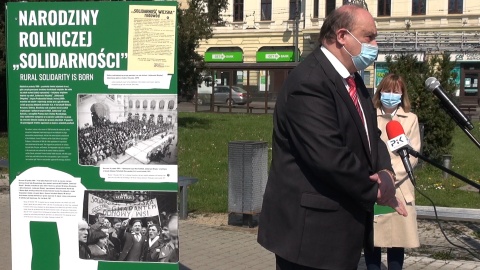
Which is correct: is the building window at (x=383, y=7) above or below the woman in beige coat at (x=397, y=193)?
above

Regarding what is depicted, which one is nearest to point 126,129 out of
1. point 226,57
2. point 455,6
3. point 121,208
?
point 121,208

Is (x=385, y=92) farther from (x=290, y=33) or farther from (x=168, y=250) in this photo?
(x=290, y=33)

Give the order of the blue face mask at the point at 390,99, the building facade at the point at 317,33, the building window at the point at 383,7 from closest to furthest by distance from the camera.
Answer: the blue face mask at the point at 390,99
the building facade at the point at 317,33
the building window at the point at 383,7

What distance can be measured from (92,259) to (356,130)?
2377 millimetres

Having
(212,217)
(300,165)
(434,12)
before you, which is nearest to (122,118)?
(300,165)

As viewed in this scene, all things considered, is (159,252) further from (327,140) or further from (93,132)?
(327,140)

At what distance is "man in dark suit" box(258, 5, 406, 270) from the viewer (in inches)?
117

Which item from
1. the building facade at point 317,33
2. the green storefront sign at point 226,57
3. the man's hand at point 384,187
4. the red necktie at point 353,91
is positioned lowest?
the man's hand at point 384,187

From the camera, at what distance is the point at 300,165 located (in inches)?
122

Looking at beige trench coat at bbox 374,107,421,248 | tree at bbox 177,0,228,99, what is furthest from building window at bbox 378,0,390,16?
beige trench coat at bbox 374,107,421,248

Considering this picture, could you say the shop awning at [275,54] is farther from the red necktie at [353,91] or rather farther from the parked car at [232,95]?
the red necktie at [353,91]

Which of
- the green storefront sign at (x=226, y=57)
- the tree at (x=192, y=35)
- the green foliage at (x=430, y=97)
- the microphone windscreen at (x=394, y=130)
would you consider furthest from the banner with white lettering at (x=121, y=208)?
the green storefront sign at (x=226, y=57)

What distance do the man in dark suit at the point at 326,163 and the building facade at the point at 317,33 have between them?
31390mm

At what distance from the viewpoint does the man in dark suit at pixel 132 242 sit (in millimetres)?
4656
